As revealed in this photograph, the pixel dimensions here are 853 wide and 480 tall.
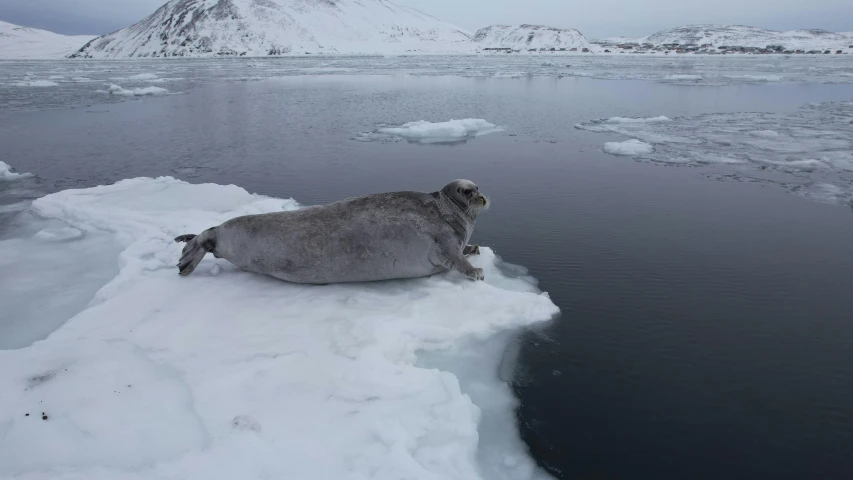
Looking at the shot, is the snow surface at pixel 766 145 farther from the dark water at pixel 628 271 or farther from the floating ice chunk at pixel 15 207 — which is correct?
the floating ice chunk at pixel 15 207

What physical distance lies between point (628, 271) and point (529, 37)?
359 ft

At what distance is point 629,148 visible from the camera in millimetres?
7984

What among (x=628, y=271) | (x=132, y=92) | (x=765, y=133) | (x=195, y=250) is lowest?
(x=628, y=271)

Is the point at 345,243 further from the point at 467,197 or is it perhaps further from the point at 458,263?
the point at 467,197

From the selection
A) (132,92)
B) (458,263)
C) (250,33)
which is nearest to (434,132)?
(458,263)

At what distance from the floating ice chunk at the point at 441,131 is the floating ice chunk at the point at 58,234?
577cm

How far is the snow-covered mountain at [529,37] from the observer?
9662 centimetres

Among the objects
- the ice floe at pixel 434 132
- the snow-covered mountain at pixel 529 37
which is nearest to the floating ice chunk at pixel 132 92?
the ice floe at pixel 434 132

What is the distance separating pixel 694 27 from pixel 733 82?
102 meters

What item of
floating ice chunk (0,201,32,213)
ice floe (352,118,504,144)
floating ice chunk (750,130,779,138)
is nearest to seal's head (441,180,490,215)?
floating ice chunk (0,201,32,213)

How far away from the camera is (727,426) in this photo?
2404mm

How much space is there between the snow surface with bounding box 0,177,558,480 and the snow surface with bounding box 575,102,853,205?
4622 mm

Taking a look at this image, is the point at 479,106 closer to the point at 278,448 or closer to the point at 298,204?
the point at 298,204

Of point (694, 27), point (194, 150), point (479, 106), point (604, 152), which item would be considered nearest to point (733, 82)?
point (479, 106)
